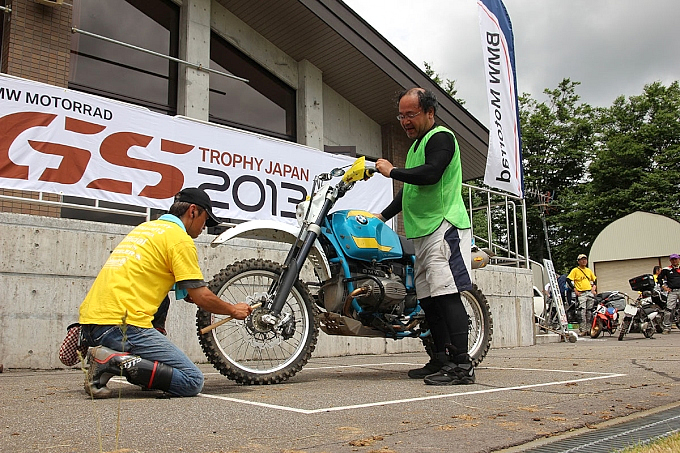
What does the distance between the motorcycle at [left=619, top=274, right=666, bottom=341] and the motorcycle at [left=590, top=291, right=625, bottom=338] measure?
476 millimetres

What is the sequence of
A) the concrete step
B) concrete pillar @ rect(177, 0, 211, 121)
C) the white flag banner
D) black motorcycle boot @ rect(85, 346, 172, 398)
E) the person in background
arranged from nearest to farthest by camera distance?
black motorcycle boot @ rect(85, 346, 172, 398)
the white flag banner
concrete pillar @ rect(177, 0, 211, 121)
the concrete step
the person in background

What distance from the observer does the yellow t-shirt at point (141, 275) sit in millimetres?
3693

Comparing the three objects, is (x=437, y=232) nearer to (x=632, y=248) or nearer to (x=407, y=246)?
(x=407, y=246)

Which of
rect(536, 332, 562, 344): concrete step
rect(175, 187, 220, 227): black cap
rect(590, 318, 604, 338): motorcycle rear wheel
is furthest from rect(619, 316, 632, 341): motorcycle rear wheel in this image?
rect(175, 187, 220, 227): black cap

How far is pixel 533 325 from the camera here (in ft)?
→ 34.7

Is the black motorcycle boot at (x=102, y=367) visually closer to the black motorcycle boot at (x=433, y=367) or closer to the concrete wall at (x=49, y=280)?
the black motorcycle boot at (x=433, y=367)

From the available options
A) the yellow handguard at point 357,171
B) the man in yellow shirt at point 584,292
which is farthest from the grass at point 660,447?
the man in yellow shirt at point 584,292

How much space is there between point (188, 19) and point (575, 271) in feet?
36.1

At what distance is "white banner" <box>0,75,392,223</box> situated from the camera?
6215 millimetres

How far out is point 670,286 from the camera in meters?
15.1

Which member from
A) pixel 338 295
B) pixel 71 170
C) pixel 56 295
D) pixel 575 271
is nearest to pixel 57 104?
pixel 71 170

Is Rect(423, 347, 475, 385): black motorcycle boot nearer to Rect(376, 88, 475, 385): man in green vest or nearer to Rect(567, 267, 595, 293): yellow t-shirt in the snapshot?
Rect(376, 88, 475, 385): man in green vest

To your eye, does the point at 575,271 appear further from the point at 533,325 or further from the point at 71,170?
the point at 71,170

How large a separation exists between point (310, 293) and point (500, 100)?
6.96 m
